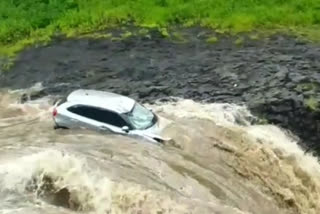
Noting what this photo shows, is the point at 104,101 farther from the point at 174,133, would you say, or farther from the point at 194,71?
the point at 194,71

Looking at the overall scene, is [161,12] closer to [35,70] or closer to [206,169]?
[35,70]

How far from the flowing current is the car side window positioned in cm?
43

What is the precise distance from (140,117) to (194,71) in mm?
5370

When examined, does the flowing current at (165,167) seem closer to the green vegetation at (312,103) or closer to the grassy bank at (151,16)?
the green vegetation at (312,103)

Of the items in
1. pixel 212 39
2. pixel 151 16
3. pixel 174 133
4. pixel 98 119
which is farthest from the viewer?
pixel 151 16

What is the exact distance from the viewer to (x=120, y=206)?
49.1 ft

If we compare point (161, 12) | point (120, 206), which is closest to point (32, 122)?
point (120, 206)

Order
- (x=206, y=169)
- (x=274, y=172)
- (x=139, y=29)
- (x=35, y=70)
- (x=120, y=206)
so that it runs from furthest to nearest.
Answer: (x=139, y=29)
(x=35, y=70)
(x=274, y=172)
(x=206, y=169)
(x=120, y=206)

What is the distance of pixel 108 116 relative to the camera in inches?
780

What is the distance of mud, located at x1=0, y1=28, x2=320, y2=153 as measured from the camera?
22203 mm

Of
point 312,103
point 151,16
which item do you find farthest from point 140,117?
point 151,16

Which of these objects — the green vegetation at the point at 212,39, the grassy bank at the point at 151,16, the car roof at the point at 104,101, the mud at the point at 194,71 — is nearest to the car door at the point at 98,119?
the car roof at the point at 104,101

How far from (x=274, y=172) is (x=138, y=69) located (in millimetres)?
7634

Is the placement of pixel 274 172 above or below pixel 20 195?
below
